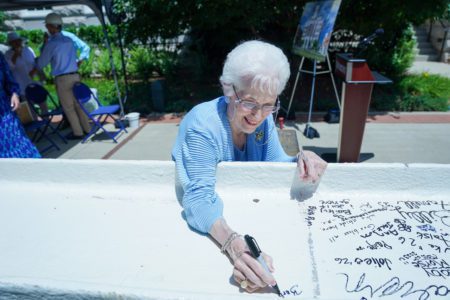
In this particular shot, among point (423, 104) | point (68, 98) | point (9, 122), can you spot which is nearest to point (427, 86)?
point (423, 104)

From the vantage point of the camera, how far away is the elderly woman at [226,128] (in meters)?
1.35

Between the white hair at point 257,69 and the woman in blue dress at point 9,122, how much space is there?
2.81m

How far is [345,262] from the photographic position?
1.18m

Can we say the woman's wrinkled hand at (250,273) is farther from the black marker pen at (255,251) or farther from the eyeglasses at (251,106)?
the eyeglasses at (251,106)

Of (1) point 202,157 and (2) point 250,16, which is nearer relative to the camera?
(1) point 202,157

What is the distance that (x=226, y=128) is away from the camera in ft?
5.20

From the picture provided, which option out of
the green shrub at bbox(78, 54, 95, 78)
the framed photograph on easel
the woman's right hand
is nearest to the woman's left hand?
the woman's right hand

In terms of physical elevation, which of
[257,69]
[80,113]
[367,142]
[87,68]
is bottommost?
[367,142]

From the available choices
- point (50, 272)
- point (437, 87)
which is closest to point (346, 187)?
point (50, 272)

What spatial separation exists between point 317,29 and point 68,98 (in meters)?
4.18

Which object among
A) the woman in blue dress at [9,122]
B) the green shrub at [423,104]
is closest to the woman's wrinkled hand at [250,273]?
the woman in blue dress at [9,122]

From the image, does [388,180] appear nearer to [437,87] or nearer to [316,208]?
[316,208]

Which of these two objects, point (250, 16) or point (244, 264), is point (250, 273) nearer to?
point (244, 264)

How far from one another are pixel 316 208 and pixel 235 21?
6475 mm
